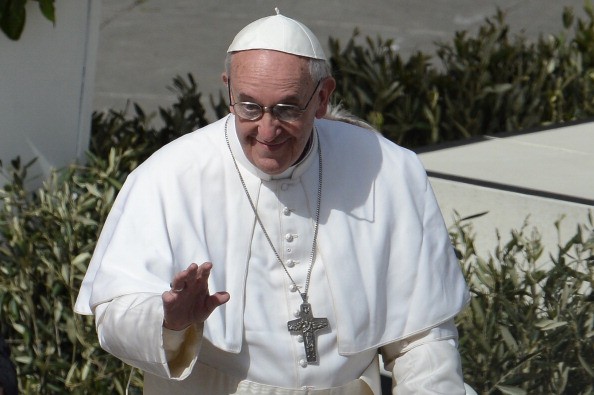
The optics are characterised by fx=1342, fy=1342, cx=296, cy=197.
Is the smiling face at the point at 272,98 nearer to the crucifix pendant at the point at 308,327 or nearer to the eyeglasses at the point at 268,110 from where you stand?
the eyeglasses at the point at 268,110

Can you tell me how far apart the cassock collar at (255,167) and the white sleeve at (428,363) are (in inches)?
18.6

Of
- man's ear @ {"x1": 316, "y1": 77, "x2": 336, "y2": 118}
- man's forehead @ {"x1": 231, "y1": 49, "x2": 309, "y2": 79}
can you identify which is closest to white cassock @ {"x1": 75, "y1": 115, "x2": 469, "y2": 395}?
man's ear @ {"x1": 316, "y1": 77, "x2": 336, "y2": 118}

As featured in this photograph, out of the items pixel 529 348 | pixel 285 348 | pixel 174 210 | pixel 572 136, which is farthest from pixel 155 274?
pixel 572 136

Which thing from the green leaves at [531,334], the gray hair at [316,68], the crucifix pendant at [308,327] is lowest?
the green leaves at [531,334]

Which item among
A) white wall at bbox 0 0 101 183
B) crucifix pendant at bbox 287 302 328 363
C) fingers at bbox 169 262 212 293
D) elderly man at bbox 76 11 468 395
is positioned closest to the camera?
fingers at bbox 169 262 212 293

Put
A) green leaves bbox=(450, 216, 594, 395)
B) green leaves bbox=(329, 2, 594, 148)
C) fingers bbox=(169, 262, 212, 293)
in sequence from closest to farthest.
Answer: fingers bbox=(169, 262, 212, 293), green leaves bbox=(450, 216, 594, 395), green leaves bbox=(329, 2, 594, 148)

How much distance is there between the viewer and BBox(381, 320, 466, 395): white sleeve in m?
3.04

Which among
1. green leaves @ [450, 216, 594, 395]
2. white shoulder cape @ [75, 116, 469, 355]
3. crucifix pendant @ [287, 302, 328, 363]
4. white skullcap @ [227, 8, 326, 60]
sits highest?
white skullcap @ [227, 8, 326, 60]

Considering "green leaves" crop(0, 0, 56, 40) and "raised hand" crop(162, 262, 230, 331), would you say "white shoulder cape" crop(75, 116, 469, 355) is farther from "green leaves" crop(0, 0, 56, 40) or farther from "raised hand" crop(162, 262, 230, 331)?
"green leaves" crop(0, 0, 56, 40)

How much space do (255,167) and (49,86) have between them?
238 centimetres

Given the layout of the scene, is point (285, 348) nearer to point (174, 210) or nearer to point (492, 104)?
point (174, 210)

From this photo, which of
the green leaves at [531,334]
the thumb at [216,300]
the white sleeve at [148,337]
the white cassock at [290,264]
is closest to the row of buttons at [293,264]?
the white cassock at [290,264]

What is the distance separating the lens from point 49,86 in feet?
17.3

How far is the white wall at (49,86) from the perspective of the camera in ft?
16.9
